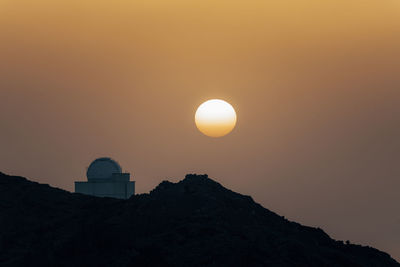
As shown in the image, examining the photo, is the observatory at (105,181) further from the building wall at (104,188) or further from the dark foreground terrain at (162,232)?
the dark foreground terrain at (162,232)

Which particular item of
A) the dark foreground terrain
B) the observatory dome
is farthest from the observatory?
the dark foreground terrain

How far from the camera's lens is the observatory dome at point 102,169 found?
117562 mm

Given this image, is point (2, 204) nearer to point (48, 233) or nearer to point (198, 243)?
point (48, 233)

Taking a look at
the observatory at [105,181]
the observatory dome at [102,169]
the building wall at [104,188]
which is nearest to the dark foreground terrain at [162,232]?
the building wall at [104,188]

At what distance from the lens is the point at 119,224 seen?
74.3 meters

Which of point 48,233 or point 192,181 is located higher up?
point 192,181

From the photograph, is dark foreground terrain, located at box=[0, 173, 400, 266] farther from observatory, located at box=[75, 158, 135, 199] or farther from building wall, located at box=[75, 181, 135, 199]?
observatory, located at box=[75, 158, 135, 199]

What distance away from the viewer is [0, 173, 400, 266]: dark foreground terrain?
6762 cm

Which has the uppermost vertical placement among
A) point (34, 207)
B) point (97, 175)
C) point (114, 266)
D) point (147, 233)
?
point (97, 175)

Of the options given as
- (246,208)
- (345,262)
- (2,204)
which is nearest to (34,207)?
(2,204)

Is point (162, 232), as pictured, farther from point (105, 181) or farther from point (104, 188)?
point (105, 181)

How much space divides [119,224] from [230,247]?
498 inches

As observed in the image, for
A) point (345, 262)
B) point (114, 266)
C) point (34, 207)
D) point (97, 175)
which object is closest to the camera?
point (114, 266)

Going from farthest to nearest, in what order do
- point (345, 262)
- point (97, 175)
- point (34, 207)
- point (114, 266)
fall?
point (97, 175) < point (34, 207) < point (345, 262) < point (114, 266)
